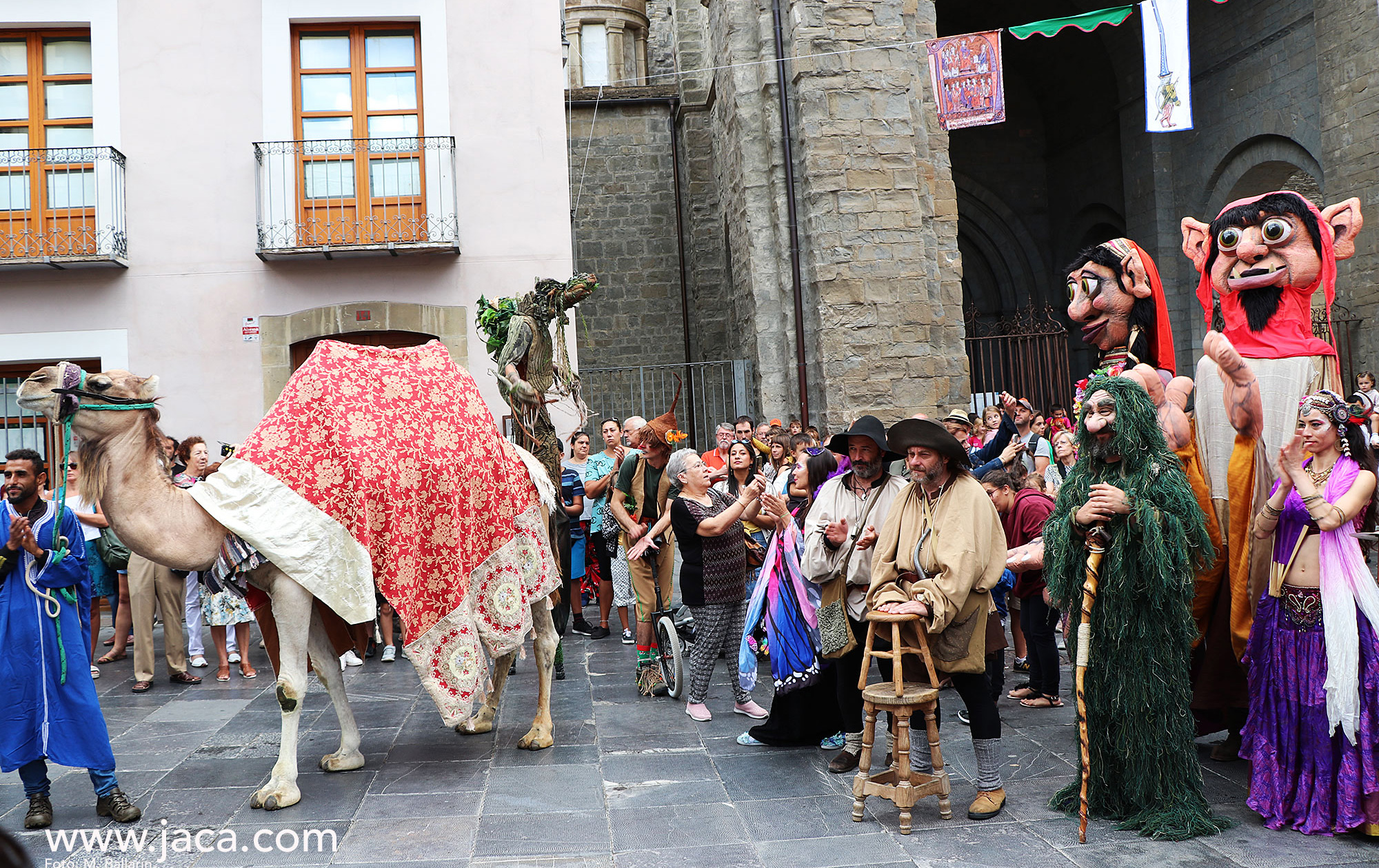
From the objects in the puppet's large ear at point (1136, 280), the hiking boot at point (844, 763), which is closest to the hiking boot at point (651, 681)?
the hiking boot at point (844, 763)

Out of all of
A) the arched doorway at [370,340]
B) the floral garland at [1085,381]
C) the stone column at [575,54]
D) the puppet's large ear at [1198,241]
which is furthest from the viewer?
the stone column at [575,54]

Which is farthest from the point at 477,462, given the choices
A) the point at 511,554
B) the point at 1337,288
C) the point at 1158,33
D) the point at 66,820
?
the point at 1337,288

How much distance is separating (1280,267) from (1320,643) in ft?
6.01

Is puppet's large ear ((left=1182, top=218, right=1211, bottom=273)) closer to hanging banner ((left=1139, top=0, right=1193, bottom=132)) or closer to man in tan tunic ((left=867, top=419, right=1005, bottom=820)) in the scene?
man in tan tunic ((left=867, top=419, right=1005, bottom=820))

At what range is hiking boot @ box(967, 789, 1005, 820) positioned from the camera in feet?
15.1

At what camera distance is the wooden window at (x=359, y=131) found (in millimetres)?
11781

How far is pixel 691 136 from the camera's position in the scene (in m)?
19.4

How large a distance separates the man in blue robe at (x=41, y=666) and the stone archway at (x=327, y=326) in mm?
6950

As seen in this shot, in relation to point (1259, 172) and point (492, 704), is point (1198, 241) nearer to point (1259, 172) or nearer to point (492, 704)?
point (492, 704)

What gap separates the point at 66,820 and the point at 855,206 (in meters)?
10.7

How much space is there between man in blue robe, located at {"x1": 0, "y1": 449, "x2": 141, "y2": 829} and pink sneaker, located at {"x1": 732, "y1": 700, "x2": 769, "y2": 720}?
10.9 feet

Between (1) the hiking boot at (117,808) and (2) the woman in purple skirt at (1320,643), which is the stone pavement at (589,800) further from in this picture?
(2) the woman in purple skirt at (1320,643)

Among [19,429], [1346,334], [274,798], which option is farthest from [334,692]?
[1346,334]

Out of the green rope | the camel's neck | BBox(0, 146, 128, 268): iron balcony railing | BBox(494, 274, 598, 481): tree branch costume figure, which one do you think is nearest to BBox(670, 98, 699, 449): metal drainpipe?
BBox(0, 146, 128, 268): iron balcony railing
